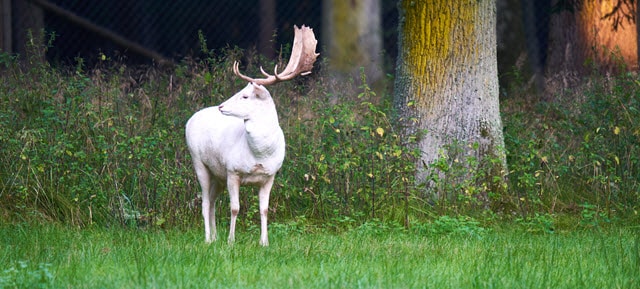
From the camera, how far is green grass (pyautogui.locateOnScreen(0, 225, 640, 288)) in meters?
4.87

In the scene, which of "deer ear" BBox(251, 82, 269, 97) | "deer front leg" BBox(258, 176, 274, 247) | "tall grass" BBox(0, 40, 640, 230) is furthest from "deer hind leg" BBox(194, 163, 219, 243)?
"deer ear" BBox(251, 82, 269, 97)

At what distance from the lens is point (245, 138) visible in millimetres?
6254

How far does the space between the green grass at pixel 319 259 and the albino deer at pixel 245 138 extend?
41 centimetres

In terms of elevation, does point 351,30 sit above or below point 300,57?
above

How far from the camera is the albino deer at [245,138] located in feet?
20.1

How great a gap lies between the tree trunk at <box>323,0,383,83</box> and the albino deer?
518 cm

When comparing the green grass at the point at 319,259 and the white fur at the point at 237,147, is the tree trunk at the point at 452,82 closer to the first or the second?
the green grass at the point at 319,259

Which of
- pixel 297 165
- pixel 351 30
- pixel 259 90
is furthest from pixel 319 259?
pixel 351 30

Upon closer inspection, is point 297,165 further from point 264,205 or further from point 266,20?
point 266,20

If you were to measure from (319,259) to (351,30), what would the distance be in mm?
6716

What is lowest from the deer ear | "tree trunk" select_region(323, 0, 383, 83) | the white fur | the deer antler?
the white fur

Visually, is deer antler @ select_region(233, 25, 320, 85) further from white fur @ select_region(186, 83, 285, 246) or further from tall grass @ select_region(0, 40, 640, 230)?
tall grass @ select_region(0, 40, 640, 230)

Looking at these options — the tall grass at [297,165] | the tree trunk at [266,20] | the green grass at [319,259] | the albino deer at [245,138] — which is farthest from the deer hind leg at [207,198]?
the tree trunk at [266,20]

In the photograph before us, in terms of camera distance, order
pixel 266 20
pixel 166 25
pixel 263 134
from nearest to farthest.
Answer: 1. pixel 263 134
2. pixel 266 20
3. pixel 166 25
